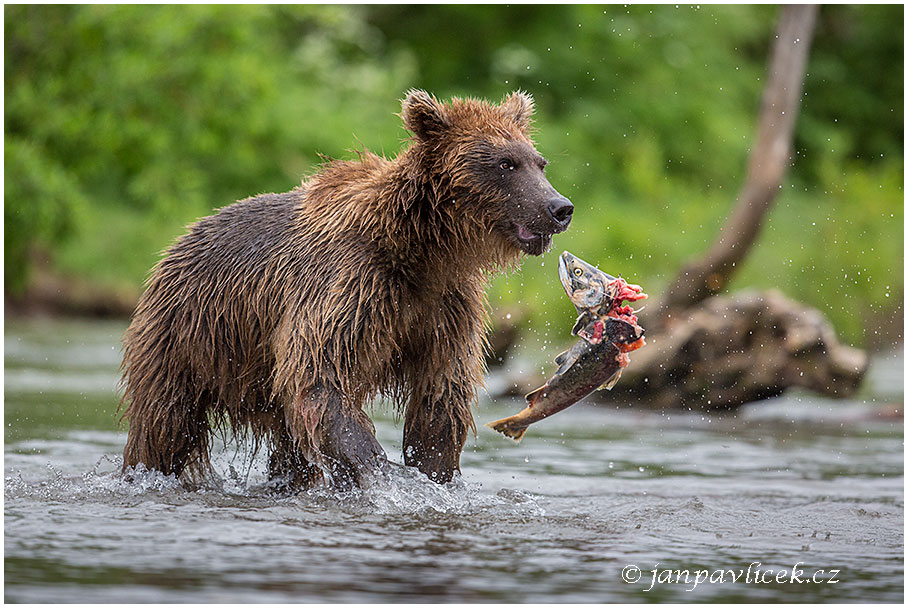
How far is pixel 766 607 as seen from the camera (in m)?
4.89

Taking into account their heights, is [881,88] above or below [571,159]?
above

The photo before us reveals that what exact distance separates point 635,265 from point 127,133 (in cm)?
673

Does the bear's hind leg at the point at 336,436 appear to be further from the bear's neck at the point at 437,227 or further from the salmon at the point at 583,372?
A: the bear's neck at the point at 437,227

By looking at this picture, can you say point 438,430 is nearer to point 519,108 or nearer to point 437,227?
point 437,227

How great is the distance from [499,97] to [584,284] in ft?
61.9

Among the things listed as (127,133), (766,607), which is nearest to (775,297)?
(766,607)

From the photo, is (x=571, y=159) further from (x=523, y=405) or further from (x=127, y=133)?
(x=523, y=405)

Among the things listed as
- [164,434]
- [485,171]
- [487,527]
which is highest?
[485,171]

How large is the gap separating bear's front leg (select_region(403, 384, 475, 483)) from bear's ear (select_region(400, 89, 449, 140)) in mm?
1230

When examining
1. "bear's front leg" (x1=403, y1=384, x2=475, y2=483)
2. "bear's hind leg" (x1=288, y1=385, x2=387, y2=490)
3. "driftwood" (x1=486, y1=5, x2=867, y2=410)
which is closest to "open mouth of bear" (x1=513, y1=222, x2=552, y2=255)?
"bear's front leg" (x1=403, y1=384, x2=475, y2=483)

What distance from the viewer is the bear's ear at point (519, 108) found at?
263 inches

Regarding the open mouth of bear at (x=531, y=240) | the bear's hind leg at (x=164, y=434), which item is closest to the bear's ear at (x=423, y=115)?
the open mouth of bear at (x=531, y=240)

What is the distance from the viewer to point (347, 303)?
20.8ft

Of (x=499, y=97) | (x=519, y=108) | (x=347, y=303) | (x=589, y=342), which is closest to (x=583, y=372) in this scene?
(x=589, y=342)
